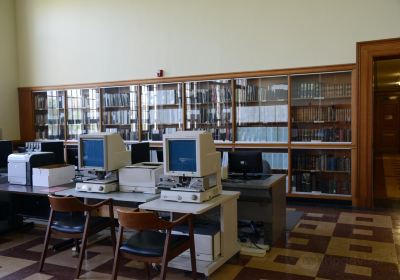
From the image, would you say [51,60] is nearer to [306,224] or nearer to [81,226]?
[81,226]

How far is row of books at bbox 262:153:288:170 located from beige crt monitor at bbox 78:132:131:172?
304 cm

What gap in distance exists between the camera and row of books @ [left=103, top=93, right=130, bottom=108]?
8.09m

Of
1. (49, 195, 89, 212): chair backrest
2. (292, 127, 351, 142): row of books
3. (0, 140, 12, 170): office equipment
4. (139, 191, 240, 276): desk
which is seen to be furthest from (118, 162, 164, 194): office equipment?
(0, 140, 12, 170): office equipment

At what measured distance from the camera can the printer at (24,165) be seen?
4.95 meters

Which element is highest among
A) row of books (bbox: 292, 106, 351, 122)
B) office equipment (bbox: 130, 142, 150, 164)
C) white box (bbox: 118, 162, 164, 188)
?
row of books (bbox: 292, 106, 351, 122)

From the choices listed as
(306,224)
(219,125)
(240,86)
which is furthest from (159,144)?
(306,224)

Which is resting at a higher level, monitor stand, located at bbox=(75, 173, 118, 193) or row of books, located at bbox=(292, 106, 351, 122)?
row of books, located at bbox=(292, 106, 351, 122)

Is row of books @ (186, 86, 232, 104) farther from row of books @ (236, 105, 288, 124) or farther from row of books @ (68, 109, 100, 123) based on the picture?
row of books @ (68, 109, 100, 123)

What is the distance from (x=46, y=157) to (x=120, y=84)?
126 inches

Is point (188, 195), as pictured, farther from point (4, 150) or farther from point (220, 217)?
point (4, 150)

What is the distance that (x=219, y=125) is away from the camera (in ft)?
23.6

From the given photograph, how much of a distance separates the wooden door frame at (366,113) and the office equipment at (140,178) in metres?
3.50

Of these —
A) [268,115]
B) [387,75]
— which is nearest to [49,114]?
[268,115]

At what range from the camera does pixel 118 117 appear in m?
8.19
